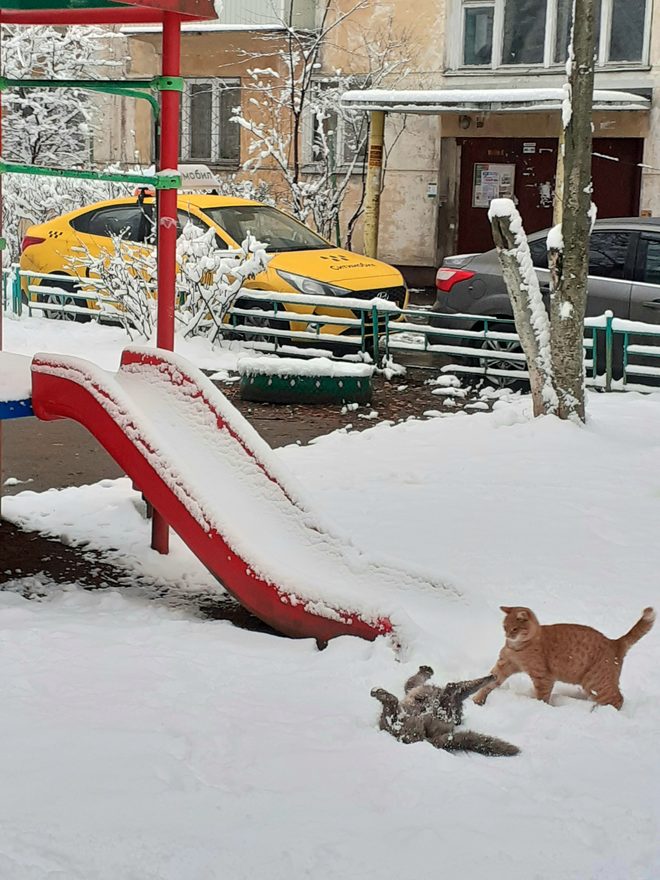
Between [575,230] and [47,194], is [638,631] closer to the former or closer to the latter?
[575,230]

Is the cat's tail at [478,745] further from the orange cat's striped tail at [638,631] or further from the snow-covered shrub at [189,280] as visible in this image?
the snow-covered shrub at [189,280]

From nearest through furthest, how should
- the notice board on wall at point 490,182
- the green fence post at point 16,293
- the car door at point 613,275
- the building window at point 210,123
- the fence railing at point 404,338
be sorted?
1. the fence railing at point 404,338
2. the car door at point 613,275
3. the green fence post at point 16,293
4. the notice board on wall at point 490,182
5. the building window at point 210,123

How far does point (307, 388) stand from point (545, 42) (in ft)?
39.2

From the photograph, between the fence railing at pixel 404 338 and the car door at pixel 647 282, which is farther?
the car door at pixel 647 282

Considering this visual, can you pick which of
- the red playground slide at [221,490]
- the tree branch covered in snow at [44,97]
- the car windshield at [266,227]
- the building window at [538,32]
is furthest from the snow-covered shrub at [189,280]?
the building window at [538,32]

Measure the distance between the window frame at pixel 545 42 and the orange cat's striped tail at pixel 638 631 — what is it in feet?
55.2

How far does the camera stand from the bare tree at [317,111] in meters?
20.4

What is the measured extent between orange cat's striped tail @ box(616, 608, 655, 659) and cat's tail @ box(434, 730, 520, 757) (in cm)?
61

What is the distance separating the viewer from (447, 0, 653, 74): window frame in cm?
1953

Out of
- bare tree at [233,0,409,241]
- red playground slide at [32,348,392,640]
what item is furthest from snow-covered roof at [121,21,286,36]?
red playground slide at [32,348,392,640]

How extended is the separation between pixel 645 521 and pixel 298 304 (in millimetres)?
6154

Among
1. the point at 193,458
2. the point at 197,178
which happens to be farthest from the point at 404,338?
the point at 193,458

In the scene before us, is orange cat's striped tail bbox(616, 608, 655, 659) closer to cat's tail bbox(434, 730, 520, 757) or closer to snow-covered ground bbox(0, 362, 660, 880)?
snow-covered ground bbox(0, 362, 660, 880)

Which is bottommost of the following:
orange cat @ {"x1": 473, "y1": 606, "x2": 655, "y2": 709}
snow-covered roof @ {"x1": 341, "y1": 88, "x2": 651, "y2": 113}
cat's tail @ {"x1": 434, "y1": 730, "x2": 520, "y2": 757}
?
cat's tail @ {"x1": 434, "y1": 730, "x2": 520, "y2": 757}
